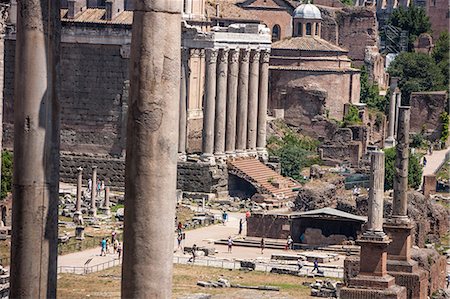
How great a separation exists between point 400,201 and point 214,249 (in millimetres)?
15082

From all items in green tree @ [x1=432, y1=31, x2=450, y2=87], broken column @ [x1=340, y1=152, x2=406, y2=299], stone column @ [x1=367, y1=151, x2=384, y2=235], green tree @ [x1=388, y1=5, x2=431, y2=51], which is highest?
green tree @ [x1=388, y1=5, x2=431, y2=51]

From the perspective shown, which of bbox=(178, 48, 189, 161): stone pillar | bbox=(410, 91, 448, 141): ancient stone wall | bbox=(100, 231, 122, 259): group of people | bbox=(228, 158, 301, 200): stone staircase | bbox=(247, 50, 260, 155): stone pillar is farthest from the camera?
bbox=(410, 91, 448, 141): ancient stone wall

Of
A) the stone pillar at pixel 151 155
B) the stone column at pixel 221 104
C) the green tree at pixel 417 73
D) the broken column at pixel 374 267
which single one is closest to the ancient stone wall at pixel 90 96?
the stone column at pixel 221 104

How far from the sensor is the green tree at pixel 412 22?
13275cm

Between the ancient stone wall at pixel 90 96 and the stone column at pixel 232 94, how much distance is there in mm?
5005

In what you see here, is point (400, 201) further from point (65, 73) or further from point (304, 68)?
point (304, 68)

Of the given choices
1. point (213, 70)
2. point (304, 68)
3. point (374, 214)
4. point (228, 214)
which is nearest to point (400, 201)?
point (374, 214)

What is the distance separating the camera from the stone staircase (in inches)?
2886

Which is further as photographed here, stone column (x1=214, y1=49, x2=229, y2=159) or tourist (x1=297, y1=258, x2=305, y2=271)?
stone column (x1=214, y1=49, x2=229, y2=159)

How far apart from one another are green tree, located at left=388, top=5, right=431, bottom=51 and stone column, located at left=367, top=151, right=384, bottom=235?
92.0m

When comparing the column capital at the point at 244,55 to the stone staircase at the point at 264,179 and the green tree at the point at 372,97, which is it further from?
the green tree at the point at 372,97

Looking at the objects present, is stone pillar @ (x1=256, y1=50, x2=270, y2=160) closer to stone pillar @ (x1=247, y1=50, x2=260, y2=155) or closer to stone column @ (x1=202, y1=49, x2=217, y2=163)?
stone pillar @ (x1=247, y1=50, x2=260, y2=155)

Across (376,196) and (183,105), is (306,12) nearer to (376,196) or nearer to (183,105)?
(183,105)

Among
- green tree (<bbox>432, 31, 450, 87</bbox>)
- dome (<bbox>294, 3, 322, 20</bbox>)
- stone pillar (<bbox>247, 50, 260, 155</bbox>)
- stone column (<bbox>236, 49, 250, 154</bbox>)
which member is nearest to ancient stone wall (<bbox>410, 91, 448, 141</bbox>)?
dome (<bbox>294, 3, 322, 20</bbox>)
